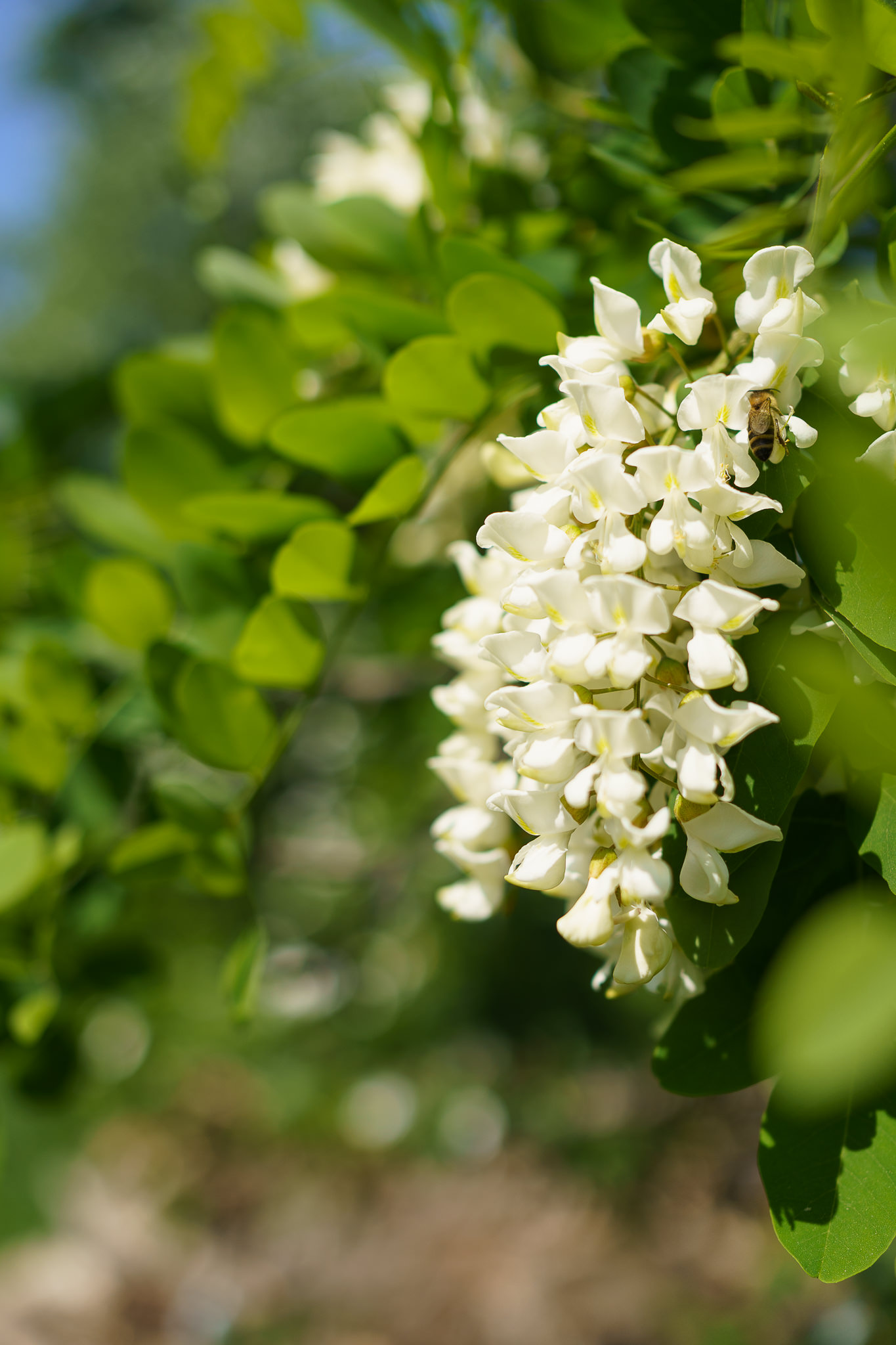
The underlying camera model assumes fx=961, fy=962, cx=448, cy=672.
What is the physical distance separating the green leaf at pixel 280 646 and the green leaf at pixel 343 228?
0.21m

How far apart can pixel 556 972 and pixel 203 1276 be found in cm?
64

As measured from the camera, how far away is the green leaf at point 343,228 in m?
0.49

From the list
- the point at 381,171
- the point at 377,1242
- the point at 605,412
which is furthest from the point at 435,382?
the point at 377,1242

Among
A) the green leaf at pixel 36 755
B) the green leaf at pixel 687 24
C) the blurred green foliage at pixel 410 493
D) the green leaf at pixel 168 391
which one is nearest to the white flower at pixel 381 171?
the blurred green foliage at pixel 410 493

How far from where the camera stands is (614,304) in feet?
0.87

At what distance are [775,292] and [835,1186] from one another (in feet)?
0.79

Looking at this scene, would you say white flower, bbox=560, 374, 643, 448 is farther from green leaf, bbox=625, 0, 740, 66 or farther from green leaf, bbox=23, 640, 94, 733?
green leaf, bbox=23, 640, 94, 733

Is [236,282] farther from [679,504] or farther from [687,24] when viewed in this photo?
[679,504]

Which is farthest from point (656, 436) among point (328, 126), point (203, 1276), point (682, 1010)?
point (328, 126)

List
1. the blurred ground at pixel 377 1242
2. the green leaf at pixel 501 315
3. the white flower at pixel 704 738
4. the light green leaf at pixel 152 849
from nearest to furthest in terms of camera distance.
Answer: the white flower at pixel 704 738, the green leaf at pixel 501 315, the light green leaf at pixel 152 849, the blurred ground at pixel 377 1242

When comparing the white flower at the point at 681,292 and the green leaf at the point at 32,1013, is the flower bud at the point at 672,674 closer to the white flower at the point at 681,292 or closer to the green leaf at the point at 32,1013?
the white flower at the point at 681,292

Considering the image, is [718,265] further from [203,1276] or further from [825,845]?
[203,1276]

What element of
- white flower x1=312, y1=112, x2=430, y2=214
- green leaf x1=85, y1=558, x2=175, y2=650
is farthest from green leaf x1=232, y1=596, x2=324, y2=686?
white flower x1=312, y1=112, x2=430, y2=214

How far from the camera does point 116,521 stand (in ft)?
1.82
